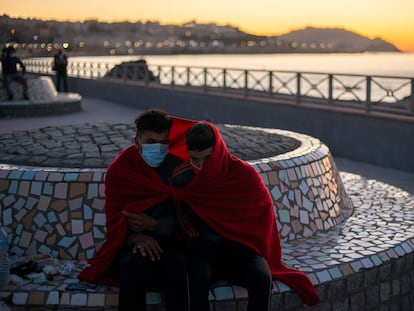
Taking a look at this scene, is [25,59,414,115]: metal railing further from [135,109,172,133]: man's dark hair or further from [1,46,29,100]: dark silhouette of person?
[135,109,172,133]: man's dark hair

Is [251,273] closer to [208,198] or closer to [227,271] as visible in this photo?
[227,271]

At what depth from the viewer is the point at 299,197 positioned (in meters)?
5.05

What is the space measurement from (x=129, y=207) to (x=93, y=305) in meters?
0.54

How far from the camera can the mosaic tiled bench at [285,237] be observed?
3875 mm

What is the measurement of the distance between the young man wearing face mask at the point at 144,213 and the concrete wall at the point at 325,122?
251 inches

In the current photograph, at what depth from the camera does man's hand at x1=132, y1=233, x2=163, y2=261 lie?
3592 mm

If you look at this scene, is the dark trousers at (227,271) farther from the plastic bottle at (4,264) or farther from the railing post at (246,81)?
the railing post at (246,81)

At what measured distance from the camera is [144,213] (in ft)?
12.4

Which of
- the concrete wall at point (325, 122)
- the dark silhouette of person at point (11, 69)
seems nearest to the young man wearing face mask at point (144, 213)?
the concrete wall at point (325, 122)

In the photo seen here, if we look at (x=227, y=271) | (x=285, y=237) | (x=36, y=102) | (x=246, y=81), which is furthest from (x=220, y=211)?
(x=36, y=102)

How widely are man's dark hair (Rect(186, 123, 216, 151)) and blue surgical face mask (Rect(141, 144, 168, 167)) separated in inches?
9.2

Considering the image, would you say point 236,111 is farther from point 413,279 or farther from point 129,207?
point 129,207

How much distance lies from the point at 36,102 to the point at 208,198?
12.8 meters

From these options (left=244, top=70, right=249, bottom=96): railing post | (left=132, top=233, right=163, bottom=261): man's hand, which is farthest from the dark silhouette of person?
(left=132, top=233, right=163, bottom=261): man's hand
